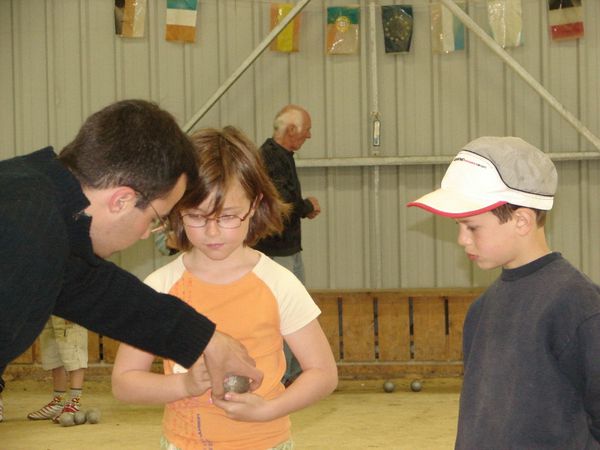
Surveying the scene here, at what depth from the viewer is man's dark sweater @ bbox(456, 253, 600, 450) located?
230 cm

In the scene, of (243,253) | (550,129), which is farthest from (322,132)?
(243,253)

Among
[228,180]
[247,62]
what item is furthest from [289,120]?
[228,180]

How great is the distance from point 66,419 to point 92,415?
0.20 meters

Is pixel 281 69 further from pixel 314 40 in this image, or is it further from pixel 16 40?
pixel 16 40

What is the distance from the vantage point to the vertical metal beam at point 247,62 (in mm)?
8156

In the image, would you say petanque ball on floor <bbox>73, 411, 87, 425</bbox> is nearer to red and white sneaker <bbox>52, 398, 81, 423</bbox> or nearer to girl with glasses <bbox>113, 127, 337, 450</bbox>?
red and white sneaker <bbox>52, 398, 81, 423</bbox>

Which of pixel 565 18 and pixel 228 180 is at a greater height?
pixel 565 18

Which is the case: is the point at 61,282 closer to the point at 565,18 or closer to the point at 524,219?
the point at 524,219

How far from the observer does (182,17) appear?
8.77 metres

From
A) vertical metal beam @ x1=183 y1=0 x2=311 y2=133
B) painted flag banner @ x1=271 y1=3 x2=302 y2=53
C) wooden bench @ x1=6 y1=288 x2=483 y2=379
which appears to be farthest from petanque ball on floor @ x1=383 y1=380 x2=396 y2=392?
painted flag banner @ x1=271 y1=3 x2=302 y2=53

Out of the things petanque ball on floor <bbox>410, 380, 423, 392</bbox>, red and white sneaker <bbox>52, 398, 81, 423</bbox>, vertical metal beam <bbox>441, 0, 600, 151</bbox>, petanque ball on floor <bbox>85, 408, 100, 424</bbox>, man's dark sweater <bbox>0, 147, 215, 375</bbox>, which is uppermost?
vertical metal beam <bbox>441, 0, 600, 151</bbox>

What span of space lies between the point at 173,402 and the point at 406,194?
6321 mm

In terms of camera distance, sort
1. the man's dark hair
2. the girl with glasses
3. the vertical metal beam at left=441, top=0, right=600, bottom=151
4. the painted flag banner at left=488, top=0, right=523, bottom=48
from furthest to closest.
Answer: the painted flag banner at left=488, top=0, right=523, bottom=48
the vertical metal beam at left=441, top=0, right=600, bottom=151
the girl with glasses
the man's dark hair

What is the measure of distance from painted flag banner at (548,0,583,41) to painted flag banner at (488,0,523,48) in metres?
0.29
